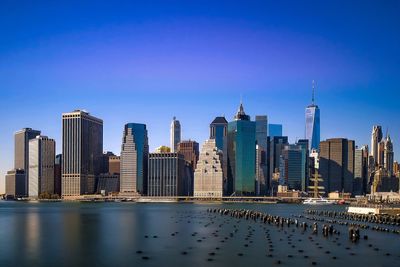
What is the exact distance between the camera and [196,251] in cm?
8981

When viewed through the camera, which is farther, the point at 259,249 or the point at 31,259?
the point at 259,249

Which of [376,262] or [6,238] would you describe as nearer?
[376,262]

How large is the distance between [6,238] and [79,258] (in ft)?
116

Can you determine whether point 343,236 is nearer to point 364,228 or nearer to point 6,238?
point 364,228

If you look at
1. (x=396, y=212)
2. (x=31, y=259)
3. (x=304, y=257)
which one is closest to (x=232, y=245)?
(x=304, y=257)

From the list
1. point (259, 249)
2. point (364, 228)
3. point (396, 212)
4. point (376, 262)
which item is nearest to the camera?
point (376, 262)

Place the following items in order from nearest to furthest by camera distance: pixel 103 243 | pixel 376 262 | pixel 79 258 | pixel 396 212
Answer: pixel 376 262 < pixel 79 258 < pixel 103 243 < pixel 396 212

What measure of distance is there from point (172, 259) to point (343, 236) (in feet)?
144

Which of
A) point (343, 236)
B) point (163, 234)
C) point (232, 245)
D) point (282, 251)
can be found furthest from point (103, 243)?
point (343, 236)

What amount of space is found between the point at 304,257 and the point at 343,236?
102 ft

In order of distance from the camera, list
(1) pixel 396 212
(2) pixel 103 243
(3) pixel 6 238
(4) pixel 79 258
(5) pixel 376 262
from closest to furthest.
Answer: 1. (5) pixel 376 262
2. (4) pixel 79 258
3. (2) pixel 103 243
4. (3) pixel 6 238
5. (1) pixel 396 212

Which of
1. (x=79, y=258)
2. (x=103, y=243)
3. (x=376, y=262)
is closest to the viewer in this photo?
(x=376, y=262)

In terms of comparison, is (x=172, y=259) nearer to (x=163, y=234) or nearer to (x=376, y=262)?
(x=376, y=262)

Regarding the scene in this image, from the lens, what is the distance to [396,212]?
170000 mm
